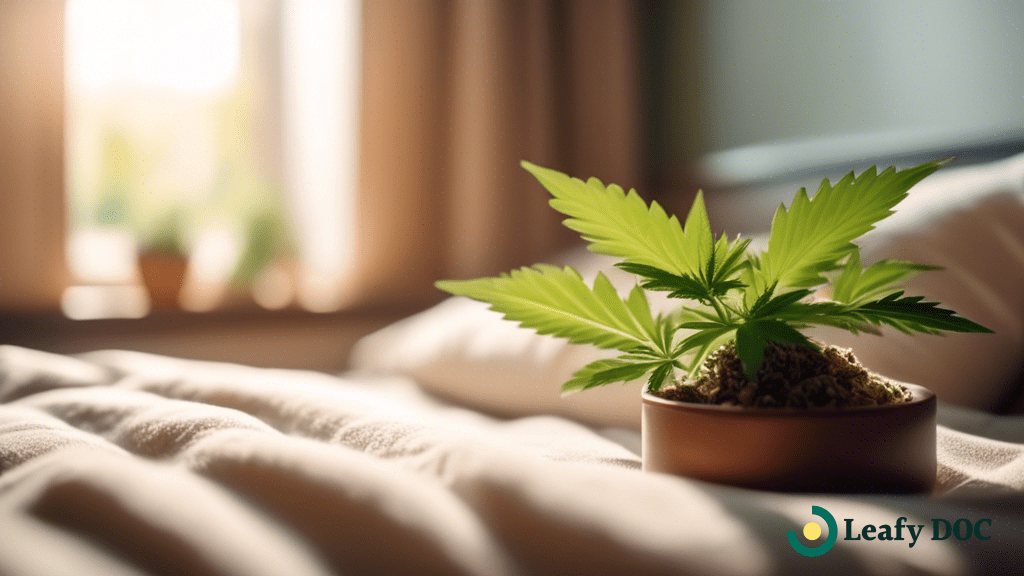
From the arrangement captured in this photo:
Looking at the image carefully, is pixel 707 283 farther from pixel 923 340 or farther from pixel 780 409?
pixel 923 340

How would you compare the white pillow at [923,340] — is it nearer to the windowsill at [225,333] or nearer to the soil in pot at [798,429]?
the soil in pot at [798,429]

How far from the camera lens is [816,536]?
0.37 meters

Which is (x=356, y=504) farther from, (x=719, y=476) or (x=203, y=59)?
(x=203, y=59)

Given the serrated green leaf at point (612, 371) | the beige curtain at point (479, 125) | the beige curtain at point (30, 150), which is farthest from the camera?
the beige curtain at point (479, 125)

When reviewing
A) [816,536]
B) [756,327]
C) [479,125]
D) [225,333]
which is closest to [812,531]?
[816,536]

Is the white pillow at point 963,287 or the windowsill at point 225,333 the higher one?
the white pillow at point 963,287

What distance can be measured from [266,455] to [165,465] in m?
0.12

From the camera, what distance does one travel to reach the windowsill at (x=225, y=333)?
1708mm

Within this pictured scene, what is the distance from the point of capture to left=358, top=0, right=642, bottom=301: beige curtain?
203cm

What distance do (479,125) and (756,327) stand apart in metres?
1.78

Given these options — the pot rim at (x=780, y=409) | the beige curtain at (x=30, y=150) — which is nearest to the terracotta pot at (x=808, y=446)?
the pot rim at (x=780, y=409)

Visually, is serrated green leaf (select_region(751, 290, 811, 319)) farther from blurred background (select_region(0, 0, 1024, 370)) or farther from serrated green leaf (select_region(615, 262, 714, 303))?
blurred background (select_region(0, 0, 1024, 370))

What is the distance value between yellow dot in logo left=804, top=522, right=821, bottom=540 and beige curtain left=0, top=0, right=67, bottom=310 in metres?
1.82

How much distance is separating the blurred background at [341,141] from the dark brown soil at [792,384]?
1.21 meters
